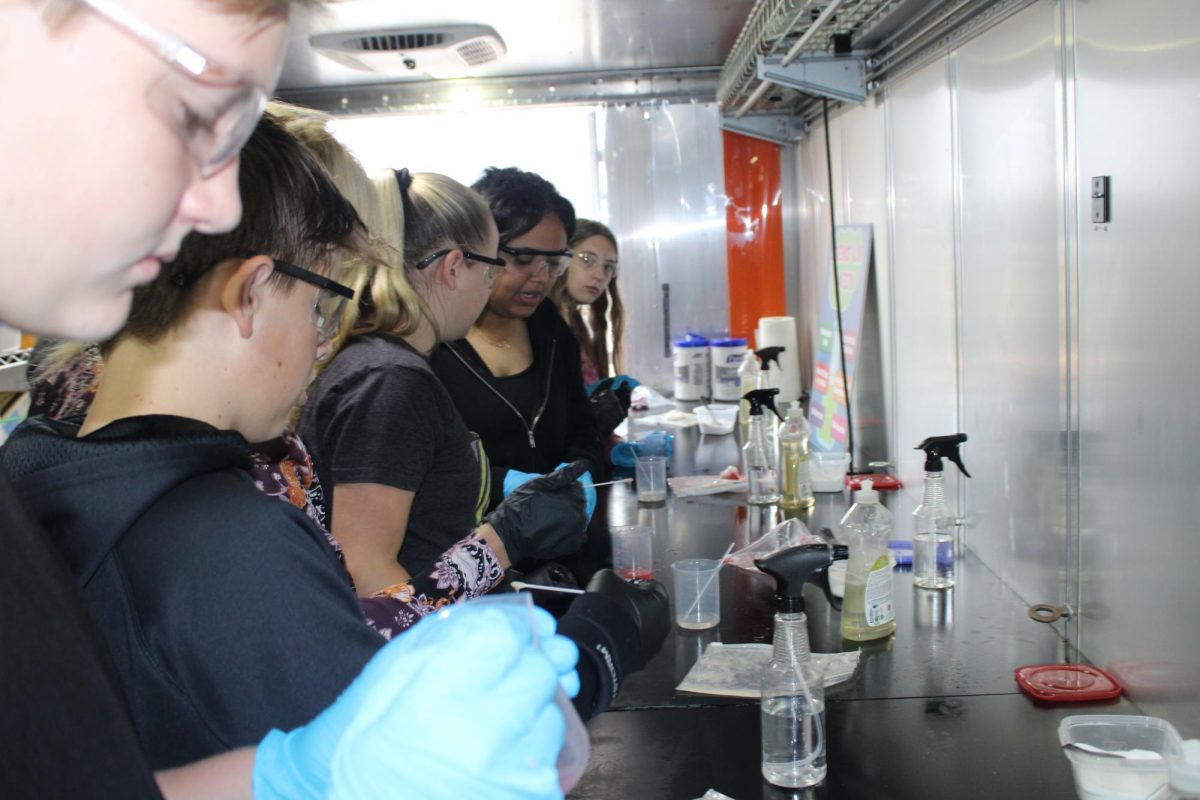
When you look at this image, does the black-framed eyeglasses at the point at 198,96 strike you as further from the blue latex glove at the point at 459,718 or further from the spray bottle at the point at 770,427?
the spray bottle at the point at 770,427

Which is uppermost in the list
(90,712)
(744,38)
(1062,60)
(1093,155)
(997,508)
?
(744,38)

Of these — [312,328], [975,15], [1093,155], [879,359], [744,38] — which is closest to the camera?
[312,328]

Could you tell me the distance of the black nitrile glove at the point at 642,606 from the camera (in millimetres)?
1106

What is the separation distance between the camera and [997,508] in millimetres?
1951

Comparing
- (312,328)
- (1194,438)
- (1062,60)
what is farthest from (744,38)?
(312,328)

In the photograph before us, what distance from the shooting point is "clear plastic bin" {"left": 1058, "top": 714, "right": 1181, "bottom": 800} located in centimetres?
102

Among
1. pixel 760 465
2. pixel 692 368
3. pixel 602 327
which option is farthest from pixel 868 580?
pixel 692 368

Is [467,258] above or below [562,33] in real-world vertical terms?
below

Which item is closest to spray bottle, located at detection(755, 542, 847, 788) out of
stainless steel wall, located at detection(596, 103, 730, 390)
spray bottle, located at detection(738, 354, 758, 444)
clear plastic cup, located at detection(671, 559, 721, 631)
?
clear plastic cup, located at detection(671, 559, 721, 631)

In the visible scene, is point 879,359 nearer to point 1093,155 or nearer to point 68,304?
point 1093,155

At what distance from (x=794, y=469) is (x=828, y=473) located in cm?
19

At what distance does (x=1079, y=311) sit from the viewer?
1.53 metres

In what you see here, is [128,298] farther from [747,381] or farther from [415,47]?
[415,47]

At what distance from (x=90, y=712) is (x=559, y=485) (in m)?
1.30
